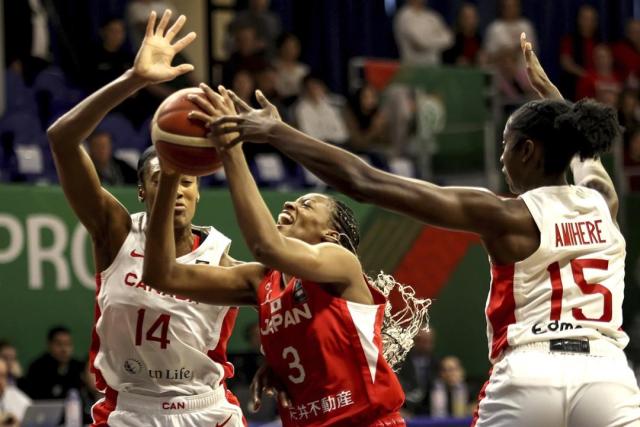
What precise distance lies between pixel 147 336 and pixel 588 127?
2.07 meters

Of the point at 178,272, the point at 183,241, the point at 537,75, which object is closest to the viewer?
the point at 178,272

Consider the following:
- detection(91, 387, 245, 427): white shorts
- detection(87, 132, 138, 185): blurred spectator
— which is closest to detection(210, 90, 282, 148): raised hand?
detection(91, 387, 245, 427): white shorts

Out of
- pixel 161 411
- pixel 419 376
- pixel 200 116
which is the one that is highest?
pixel 200 116

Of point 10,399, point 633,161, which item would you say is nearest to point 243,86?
point 10,399

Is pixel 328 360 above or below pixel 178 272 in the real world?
below

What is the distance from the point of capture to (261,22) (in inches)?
514

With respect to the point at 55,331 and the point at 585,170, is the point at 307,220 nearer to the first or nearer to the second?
the point at 585,170

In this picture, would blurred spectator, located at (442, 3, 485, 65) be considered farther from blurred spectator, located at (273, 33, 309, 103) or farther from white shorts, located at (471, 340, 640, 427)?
white shorts, located at (471, 340, 640, 427)

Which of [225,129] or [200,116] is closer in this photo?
[225,129]

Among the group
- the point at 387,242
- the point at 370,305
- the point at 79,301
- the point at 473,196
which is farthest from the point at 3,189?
the point at 473,196

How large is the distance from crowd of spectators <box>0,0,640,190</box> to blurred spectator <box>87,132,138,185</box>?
0.01 meters

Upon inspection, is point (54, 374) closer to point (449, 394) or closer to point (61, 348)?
point (61, 348)

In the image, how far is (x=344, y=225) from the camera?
16.6ft

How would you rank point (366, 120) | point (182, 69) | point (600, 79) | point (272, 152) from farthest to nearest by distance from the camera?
point (600, 79), point (366, 120), point (272, 152), point (182, 69)
